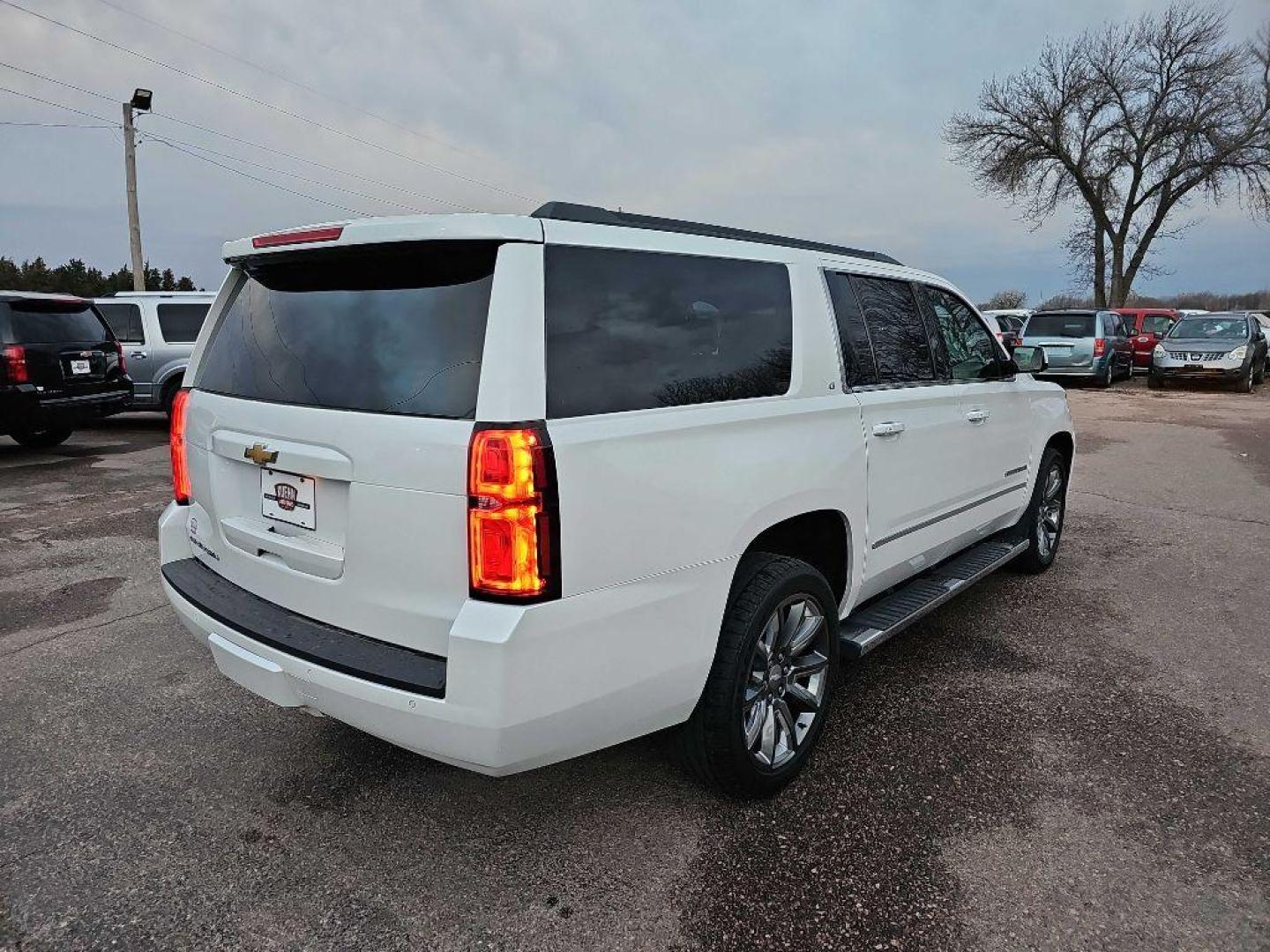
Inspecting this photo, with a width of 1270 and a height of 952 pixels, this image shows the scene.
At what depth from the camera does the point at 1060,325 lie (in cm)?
1827

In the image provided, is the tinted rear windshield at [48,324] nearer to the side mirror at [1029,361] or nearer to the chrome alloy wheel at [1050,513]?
the side mirror at [1029,361]

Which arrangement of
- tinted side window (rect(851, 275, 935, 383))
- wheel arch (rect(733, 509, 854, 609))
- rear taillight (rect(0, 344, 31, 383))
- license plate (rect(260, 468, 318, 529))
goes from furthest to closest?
rear taillight (rect(0, 344, 31, 383)) → tinted side window (rect(851, 275, 935, 383)) → wheel arch (rect(733, 509, 854, 609)) → license plate (rect(260, 468, 318, 529))

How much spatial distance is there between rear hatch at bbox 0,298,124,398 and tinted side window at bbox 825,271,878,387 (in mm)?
9239

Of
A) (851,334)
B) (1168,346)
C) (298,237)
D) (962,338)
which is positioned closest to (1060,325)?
(1168,346)

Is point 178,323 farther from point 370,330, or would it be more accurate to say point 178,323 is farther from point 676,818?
point 676,818

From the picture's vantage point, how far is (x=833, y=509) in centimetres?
293

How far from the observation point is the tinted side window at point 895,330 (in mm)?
3355

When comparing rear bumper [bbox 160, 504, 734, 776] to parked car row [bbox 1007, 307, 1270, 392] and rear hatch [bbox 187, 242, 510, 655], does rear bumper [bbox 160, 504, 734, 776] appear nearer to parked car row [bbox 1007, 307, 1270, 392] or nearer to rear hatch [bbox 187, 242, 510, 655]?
rear hatch [bbox 187, 242, 510, 655]

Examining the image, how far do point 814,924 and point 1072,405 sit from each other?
16.2 metres

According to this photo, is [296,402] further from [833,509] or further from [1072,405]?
[1072,405]

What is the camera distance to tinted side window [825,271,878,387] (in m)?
3.12

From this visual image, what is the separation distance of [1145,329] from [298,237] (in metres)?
26.4

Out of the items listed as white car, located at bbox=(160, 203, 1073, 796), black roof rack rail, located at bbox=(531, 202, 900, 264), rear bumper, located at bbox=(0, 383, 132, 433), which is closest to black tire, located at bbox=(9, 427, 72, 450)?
rear bumper, located at bbox=(0, 383, 132, 433)

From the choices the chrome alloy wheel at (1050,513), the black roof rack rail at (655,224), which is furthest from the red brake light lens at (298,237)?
the chrome alloy wheel at (1050,513)
